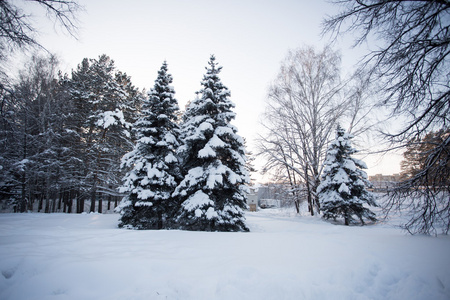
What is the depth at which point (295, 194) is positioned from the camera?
14.0 metres

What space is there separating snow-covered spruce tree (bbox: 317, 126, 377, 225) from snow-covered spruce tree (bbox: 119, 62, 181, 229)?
Answer: 8.63 metres

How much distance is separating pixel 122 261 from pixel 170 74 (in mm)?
10054

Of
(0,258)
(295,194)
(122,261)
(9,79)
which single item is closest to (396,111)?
(122,261)

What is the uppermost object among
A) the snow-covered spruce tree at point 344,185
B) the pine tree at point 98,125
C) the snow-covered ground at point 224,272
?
the pine tree at point 98,125

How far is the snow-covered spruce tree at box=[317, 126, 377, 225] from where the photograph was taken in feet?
33.3

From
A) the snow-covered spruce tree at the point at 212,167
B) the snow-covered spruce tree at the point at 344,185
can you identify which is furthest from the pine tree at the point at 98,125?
the snow-covered spruce tree at the point at 344,185

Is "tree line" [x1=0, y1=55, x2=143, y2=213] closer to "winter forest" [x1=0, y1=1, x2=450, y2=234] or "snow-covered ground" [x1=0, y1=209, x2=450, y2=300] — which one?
"winter forest" [x1=0, y1=1, x2=450, y2=234]

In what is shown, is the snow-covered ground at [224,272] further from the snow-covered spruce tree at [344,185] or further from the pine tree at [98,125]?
the pine tree at [98,125]

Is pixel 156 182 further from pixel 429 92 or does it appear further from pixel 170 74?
pixel 429 92

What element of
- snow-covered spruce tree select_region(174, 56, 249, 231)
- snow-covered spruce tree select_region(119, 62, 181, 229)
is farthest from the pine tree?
snow-covered spruce tree select_region(174, 56, 249, 231)

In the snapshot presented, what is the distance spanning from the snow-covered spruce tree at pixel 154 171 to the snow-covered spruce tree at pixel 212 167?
0.91 metres

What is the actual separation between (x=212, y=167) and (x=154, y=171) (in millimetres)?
2950

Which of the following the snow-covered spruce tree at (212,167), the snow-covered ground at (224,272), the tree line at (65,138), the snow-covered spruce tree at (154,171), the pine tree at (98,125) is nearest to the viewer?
the snow-covered ground at (224,272)

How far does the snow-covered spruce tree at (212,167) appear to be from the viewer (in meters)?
7.94
